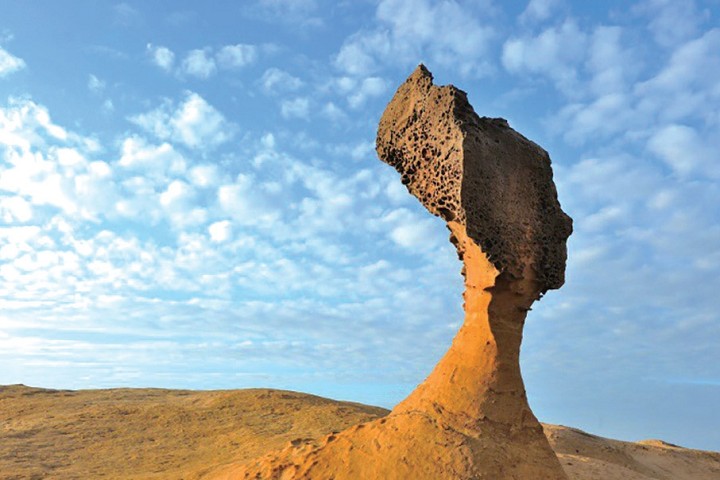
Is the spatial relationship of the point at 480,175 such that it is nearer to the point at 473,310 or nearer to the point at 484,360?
the point at 473,310

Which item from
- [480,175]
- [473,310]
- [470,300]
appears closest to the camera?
[480,175]

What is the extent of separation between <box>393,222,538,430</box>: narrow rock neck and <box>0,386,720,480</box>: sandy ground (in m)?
3.47

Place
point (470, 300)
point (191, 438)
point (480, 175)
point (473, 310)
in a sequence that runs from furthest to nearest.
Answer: point (191, 438), point (470, 300), point (473, 310), point (480, 175)

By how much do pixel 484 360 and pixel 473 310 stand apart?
1.91 ft

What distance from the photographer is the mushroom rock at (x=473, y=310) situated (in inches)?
250

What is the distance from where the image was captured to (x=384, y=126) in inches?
305

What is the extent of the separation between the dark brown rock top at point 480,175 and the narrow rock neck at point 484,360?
24cm

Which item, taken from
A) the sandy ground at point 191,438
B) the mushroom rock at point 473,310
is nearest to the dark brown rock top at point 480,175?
the mushroom rock at point 473,310

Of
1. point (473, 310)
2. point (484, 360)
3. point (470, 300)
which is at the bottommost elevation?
point (484, 360)

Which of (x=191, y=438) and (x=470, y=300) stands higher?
(x=470, y=300)

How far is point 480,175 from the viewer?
21.8ft

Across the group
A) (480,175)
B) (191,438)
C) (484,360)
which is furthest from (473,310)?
(191,438)

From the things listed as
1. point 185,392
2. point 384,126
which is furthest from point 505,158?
point 185,392

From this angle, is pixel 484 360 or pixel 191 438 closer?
pixel 484 360
